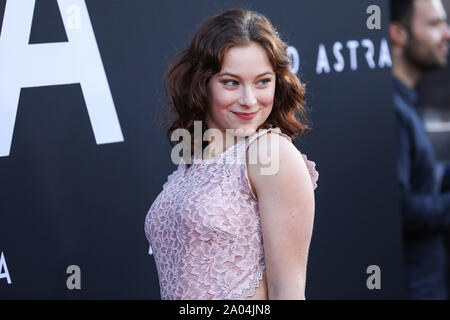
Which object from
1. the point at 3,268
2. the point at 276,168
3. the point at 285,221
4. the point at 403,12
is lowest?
the point at 3,268

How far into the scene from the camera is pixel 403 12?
10.9 ft

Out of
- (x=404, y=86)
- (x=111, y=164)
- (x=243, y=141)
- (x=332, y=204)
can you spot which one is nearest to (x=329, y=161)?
(x=332, y=204)

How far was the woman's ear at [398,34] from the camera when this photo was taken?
3312 mm

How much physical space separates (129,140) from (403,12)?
1.58 metres

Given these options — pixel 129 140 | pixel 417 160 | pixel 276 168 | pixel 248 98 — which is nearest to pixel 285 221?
pixel 276 168

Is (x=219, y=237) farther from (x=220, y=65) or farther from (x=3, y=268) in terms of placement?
(x=3, y=268)

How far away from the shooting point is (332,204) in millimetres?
2846

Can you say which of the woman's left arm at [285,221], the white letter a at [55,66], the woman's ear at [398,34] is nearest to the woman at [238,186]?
the woman's left arm at [285,221]

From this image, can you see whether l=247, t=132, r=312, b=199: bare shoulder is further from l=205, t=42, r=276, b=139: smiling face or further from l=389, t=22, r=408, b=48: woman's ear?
l=389, t=22, r=408, b=48: woman's ear

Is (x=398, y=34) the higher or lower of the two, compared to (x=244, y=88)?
higher

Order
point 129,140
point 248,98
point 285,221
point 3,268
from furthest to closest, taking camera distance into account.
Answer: point 129,140 < point 3,268 < point 248,98 < point 285,221

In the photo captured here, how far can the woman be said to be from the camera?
1.67 m

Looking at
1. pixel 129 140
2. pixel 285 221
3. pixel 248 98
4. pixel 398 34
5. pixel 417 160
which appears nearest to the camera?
pixel 285 221

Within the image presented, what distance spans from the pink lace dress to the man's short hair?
1.80m
